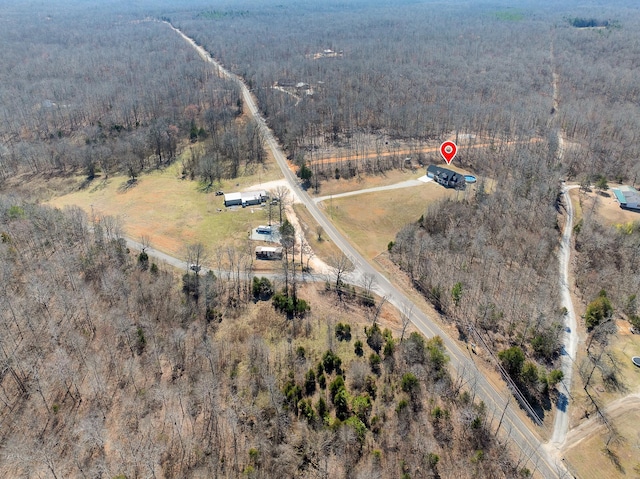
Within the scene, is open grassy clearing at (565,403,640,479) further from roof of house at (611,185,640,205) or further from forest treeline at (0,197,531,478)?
roof of house at (611,185,640,205)

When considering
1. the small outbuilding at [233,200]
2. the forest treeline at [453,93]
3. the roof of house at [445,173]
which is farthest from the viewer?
the forest treeline at [453,93]

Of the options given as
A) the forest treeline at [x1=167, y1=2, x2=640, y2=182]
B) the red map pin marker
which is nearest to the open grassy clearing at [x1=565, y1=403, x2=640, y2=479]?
the forest treeline at [x1=167, y1=2, x2=640, y2=182]

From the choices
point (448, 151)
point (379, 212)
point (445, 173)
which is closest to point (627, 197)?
point (445, 173)

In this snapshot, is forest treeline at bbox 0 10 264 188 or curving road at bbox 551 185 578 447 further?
forest treeline at bbox 0 10 264 188

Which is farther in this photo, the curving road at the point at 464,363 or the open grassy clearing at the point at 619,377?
the open grassy clearing at the point at 619,377

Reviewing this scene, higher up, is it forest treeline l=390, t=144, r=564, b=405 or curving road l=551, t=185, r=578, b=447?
forest treeline l=390, t=144, r=564, b=405

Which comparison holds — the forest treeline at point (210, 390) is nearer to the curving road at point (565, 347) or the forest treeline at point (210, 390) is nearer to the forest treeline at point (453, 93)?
the curving road at point (565, 347)

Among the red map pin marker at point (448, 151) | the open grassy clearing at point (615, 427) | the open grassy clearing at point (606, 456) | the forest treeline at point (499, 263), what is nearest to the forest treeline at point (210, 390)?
the open grassy clearing at point (606, 456)
